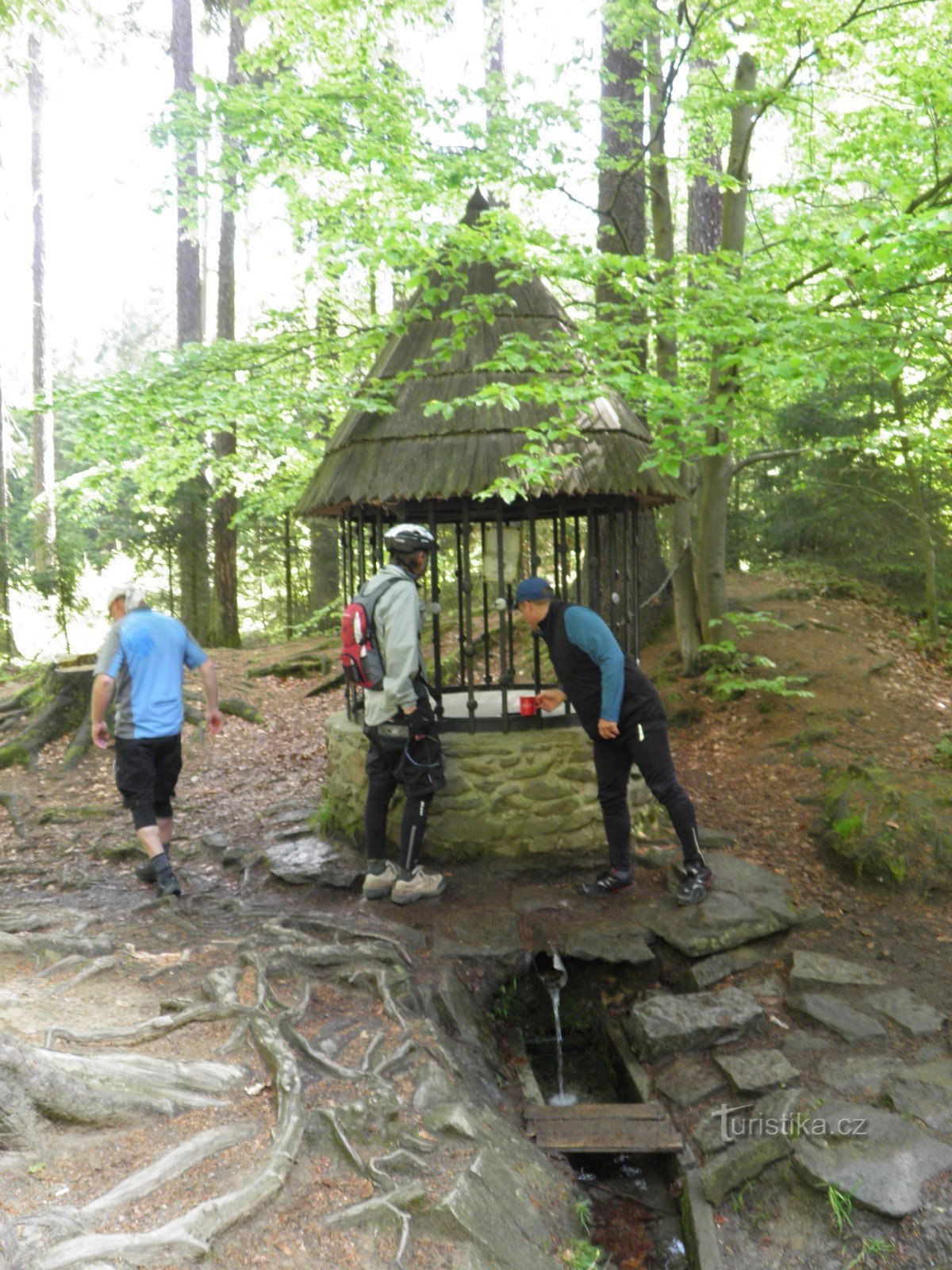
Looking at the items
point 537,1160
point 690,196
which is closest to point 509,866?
point 537,1160

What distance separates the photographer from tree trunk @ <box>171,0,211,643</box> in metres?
14.6

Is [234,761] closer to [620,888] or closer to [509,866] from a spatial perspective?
[509,866]

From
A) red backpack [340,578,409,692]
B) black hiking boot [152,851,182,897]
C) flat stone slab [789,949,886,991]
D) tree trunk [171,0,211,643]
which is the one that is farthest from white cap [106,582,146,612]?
tree trunk [171,0,211,643]

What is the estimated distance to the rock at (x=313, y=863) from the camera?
234 inches

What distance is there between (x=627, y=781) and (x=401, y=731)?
56.5 inches

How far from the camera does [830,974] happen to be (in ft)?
15.9

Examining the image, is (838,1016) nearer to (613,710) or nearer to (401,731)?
(613,710)

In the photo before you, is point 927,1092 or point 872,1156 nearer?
point 872,1156

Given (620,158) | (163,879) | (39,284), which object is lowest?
(163,879)

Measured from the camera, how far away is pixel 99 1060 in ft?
10.2

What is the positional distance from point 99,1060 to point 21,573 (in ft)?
42.4

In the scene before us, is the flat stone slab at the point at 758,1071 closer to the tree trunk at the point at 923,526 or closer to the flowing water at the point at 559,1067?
the flowing water at the point at 559,1067

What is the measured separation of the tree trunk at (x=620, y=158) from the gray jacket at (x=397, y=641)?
13.3ft

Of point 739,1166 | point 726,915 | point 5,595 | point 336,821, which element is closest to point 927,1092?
point 739,1166
